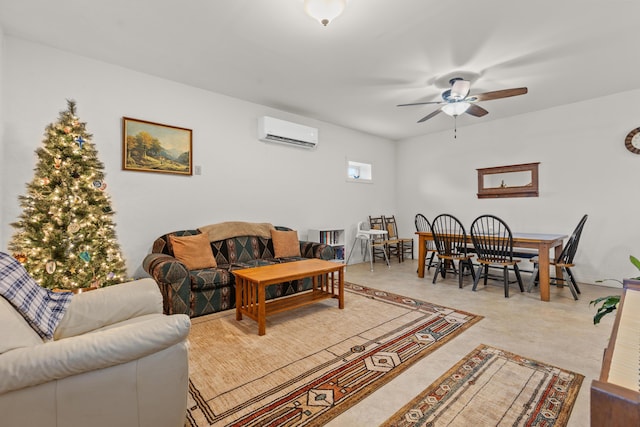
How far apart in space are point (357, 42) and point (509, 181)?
3.93 metres

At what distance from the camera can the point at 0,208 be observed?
266 centimetres

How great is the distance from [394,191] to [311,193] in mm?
2577

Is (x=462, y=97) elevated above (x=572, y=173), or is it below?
above

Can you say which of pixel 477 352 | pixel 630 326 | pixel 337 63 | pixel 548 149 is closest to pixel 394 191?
pixel 548 149

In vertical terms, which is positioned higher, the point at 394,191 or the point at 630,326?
the point at 394,191

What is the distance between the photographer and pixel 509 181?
517cm

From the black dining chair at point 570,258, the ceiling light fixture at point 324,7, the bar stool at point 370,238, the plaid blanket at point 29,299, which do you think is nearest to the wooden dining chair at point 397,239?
the bar stool at point 370,238

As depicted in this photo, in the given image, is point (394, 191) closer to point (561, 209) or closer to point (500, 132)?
point (500, 132)

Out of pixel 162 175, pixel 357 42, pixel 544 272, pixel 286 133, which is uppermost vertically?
pixel 357 42

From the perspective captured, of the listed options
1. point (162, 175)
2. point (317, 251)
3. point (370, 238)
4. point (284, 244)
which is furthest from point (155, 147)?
point (370, 238)

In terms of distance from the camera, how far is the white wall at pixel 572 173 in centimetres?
412

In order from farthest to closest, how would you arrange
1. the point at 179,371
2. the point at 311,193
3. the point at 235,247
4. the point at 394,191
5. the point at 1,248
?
the point at 394,191 → the point at 311,193 → the point at 235,247 → the point at 1,248 → the point at 179,371

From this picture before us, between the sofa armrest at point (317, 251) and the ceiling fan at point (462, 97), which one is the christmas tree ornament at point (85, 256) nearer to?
the sofa armrest at point (317, 251)

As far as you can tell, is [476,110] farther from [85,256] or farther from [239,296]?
[85,256]
